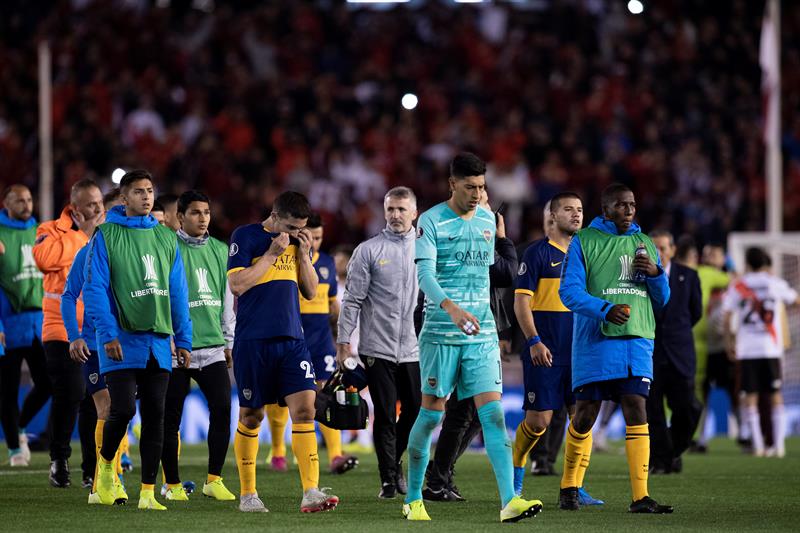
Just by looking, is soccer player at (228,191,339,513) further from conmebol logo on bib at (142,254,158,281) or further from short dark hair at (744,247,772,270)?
short dark hair at (744,247,772,270)

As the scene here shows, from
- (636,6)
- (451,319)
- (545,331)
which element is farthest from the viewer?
(636,6)

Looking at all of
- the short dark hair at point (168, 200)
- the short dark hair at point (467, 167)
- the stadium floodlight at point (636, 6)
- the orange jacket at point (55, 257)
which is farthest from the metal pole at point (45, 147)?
the short dark hair at point (467, 167)

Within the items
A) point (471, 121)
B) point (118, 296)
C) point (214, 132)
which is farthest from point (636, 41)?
point (118, 296)

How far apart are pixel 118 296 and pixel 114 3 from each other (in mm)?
18094

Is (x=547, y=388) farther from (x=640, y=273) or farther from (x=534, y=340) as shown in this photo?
(x=640, y=273)

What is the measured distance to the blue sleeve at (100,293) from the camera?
31.0 feet

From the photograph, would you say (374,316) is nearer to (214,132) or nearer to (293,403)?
(293,403)

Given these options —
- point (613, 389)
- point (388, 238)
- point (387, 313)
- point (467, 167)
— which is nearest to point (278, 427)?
point (387, 313)

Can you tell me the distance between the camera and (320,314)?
45.4 feet

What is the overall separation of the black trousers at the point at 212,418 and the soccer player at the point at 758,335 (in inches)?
319

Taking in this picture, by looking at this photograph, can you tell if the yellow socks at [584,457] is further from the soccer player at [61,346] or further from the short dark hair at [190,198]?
the soccer player at [61,346]

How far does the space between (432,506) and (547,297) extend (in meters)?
1.93

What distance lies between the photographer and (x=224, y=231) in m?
22.1

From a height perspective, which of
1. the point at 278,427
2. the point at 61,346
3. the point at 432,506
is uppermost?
the point at 61,346
